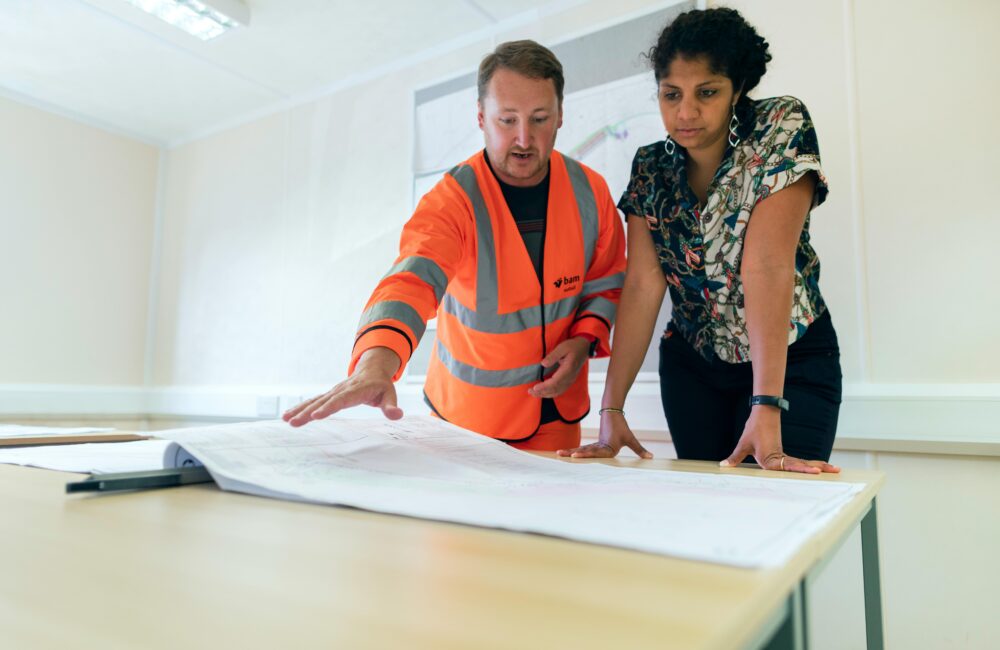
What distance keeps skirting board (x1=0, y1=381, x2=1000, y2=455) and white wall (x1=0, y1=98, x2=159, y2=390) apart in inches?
3.5

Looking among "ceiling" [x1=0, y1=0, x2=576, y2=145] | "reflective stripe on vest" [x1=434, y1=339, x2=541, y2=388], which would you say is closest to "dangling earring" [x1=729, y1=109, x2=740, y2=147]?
"reflective stripe on vest" [x1=434, y1=339, x2=541, y2=388]

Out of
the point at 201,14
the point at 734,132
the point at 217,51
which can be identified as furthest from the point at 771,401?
the point at 217,51

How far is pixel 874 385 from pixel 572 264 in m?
0.89

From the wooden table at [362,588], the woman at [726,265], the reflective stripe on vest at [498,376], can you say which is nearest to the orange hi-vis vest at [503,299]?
the reflective stripe on vest at [498,376]

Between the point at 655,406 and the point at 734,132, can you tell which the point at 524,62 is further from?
the point at 655,406

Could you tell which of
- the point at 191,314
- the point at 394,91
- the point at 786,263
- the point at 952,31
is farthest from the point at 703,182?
the point at 191,314

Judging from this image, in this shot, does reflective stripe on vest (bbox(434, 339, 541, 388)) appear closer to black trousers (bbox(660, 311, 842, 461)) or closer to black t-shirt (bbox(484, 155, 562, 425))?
black t-shirt (bbox(484, 155, 562, 425))

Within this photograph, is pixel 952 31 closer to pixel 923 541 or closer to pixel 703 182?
pixel 703 182

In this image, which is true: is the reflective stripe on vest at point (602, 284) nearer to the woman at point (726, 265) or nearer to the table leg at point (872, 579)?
the woman at point (726, 265)

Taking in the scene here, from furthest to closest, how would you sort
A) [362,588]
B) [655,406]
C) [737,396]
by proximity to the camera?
[655,406]
[737,396]
[362,588]

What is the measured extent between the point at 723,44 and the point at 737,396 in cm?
63

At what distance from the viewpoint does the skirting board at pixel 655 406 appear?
154 centimetres

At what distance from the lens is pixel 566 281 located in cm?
139

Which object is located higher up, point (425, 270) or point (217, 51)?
point (217, 51)
